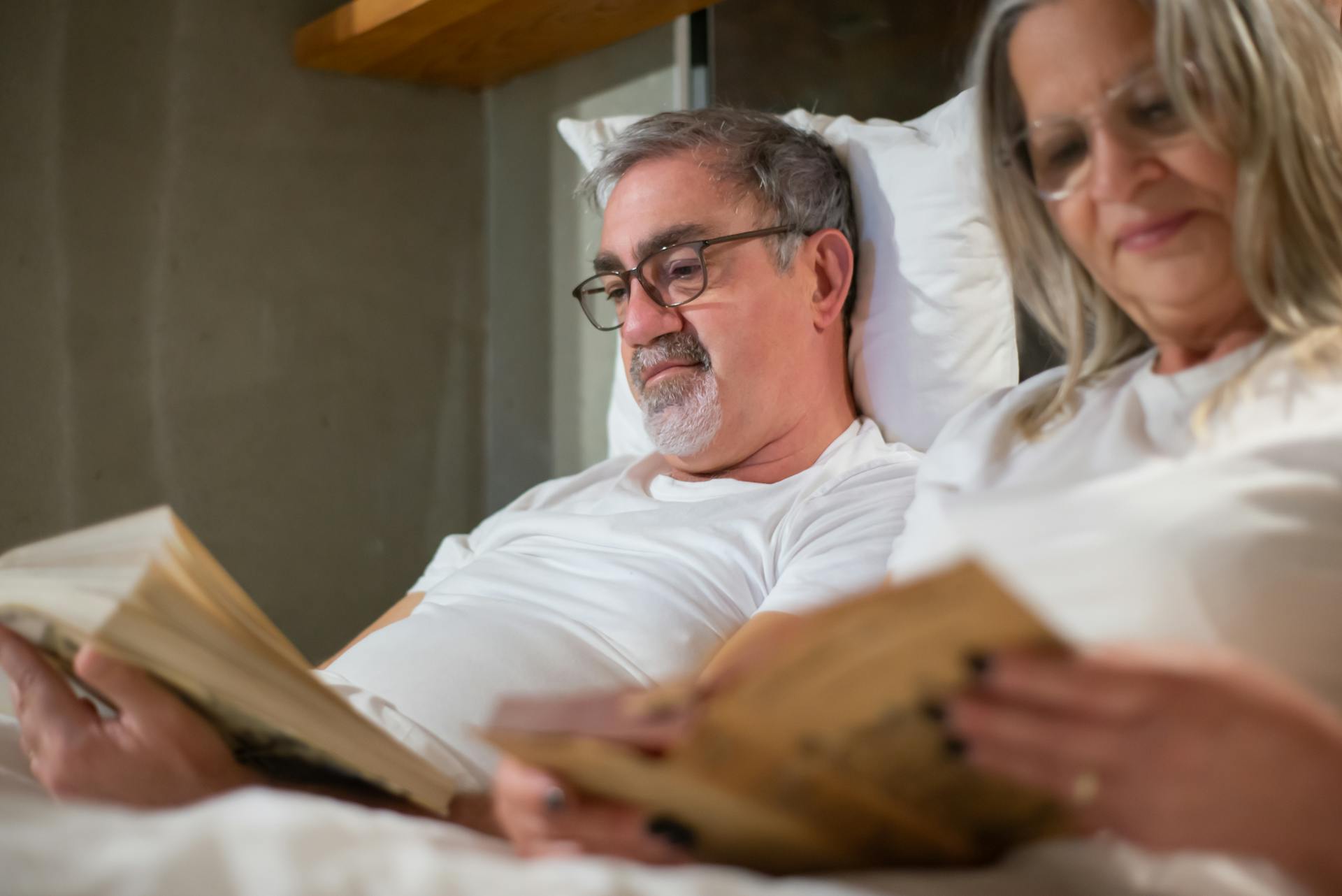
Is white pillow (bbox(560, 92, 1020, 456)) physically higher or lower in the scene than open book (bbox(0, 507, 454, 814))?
higher

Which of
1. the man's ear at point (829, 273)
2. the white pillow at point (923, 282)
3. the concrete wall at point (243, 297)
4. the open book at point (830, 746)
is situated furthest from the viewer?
the concrete wall at point (243, 297)

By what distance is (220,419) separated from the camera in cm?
180

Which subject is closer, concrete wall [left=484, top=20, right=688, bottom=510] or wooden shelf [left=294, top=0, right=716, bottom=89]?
wooden shelf [left=294, top=0, right=716, bottom=89]

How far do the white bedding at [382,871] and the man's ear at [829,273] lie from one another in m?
0.87

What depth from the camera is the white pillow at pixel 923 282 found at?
1.21 meters

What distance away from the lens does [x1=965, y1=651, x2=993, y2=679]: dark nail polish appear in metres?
0.41

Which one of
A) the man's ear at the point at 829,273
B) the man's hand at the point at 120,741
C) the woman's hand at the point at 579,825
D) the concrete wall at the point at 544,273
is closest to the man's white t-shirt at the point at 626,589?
the man's ear at the point at 829,273

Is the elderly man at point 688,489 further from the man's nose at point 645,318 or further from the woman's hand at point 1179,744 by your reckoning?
the woman's hand at point 1179,744

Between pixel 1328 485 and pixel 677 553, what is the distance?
70cm

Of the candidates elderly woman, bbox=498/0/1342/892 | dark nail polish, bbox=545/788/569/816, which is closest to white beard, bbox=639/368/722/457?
elderly woman, bbox=498/0/1342/892

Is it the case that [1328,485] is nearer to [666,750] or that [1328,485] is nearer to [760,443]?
[666,750]

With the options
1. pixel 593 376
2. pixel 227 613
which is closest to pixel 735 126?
pixel 593 376

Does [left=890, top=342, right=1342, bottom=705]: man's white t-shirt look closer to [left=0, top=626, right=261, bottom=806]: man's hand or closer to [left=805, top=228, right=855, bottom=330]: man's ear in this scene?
[left=0, top=626, right=261, bottom=806]: man's hand

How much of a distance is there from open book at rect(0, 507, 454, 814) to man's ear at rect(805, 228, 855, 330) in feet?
2.51
